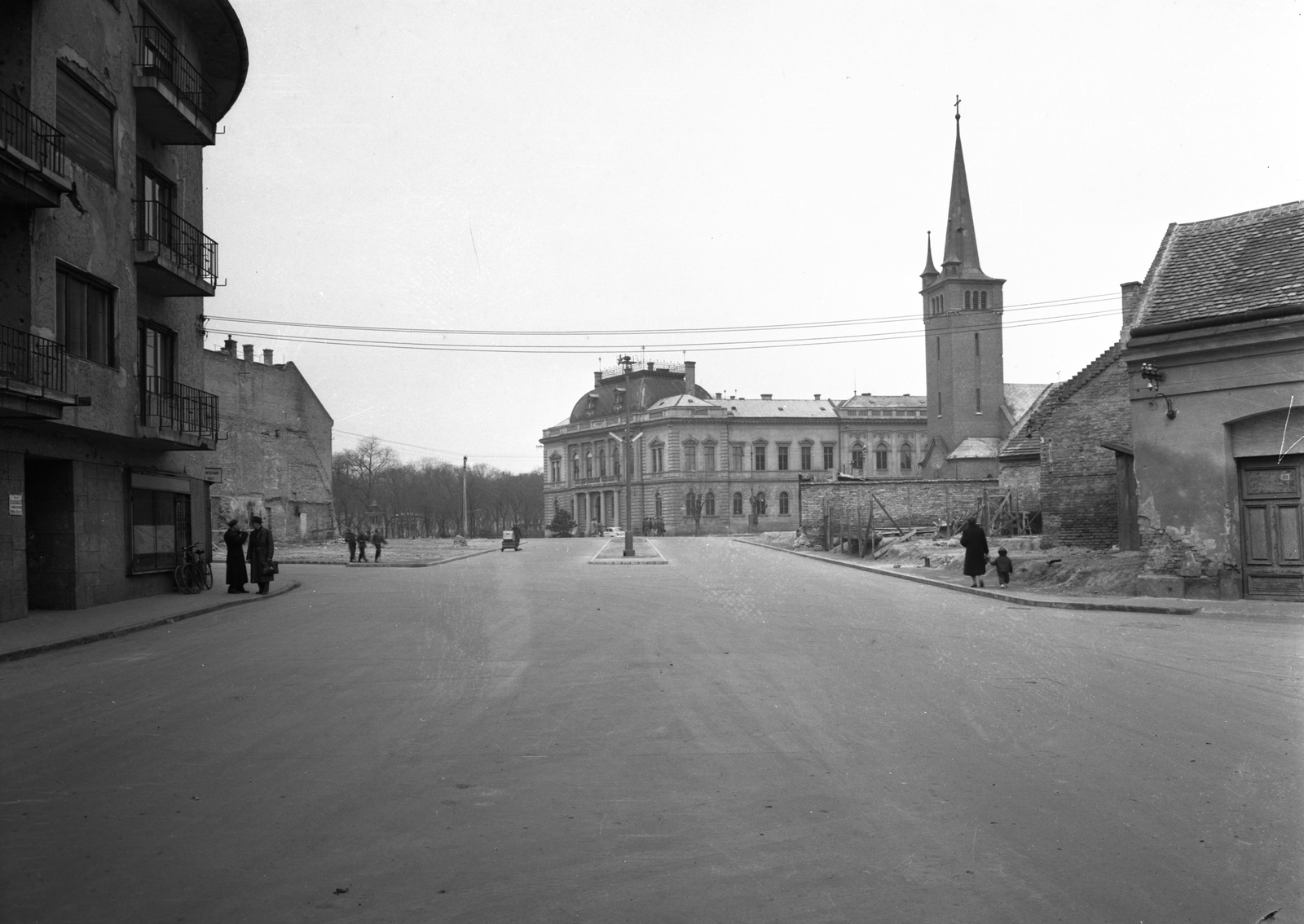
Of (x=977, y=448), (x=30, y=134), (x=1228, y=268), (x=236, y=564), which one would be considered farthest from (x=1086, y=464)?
(x=977, y=448)

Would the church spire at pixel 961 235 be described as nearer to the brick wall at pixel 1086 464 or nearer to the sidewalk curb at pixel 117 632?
the brick wall at pixel 1086 464

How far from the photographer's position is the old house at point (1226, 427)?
57.7ft

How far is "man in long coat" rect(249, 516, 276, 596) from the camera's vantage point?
76.4 ft

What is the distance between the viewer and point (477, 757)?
7.08m

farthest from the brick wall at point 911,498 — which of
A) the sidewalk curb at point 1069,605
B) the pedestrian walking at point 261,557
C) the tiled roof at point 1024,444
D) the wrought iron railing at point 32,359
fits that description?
the wrought iron railing at point 32,359

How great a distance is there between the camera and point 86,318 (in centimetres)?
1908

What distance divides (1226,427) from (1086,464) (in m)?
11.4

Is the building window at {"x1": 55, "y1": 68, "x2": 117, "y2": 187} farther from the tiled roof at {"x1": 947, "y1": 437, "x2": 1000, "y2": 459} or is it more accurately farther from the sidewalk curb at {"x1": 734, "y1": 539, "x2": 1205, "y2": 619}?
the tiled roof at {"x1": 947, "y1": 437, "x2": 1000, "y2": 459}

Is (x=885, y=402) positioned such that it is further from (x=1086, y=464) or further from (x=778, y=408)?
(x=1086, y=464)

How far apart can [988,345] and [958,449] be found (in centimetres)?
A: 953

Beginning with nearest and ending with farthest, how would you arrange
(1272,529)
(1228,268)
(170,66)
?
1. (1272,529)
2. (1228,268)
3. (170,66)

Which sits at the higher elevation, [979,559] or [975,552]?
[975,552]

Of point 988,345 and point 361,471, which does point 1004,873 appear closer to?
point 988,345

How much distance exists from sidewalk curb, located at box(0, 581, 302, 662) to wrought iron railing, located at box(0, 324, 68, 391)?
13.2ft
